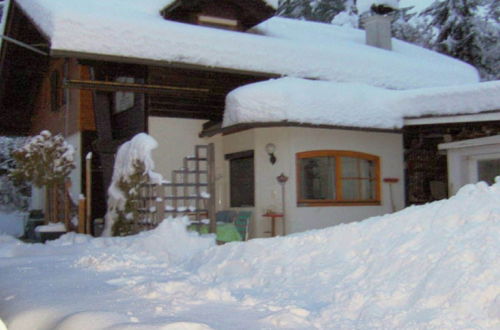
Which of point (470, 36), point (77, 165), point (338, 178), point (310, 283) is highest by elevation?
point (470, 36)

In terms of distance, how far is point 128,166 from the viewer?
934cm

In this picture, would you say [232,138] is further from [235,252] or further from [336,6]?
[336,6]

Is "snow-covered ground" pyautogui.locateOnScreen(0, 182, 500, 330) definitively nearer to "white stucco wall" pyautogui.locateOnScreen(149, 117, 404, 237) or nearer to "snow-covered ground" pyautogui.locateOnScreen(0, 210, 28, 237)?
"white stucco wall" pyautogui.locateOnScreen(149, 117, 404, 237)

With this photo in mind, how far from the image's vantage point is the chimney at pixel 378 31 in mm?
14852

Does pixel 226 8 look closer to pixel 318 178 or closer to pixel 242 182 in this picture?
pixel 242 182

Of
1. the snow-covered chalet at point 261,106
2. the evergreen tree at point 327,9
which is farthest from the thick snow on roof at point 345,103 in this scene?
the evergreen tree at point 327,9

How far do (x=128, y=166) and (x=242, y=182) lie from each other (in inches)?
106

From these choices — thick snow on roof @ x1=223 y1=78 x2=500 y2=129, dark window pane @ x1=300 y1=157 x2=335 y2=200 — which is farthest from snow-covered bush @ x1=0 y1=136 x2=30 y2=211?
thick snow on roof @ x1=223 y1=78 x2=500 y2=129

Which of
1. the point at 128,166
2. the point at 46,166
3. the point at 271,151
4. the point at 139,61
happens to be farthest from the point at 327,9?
the point at 128,166

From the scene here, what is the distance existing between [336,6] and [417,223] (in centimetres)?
2369

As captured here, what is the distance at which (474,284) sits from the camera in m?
3.79

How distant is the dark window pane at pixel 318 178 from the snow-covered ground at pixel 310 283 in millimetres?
4498

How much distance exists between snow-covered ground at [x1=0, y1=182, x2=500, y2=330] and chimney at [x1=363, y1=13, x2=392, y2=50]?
10.1 metres

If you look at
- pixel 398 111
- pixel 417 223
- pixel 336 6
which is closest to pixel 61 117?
pixel 398 111
